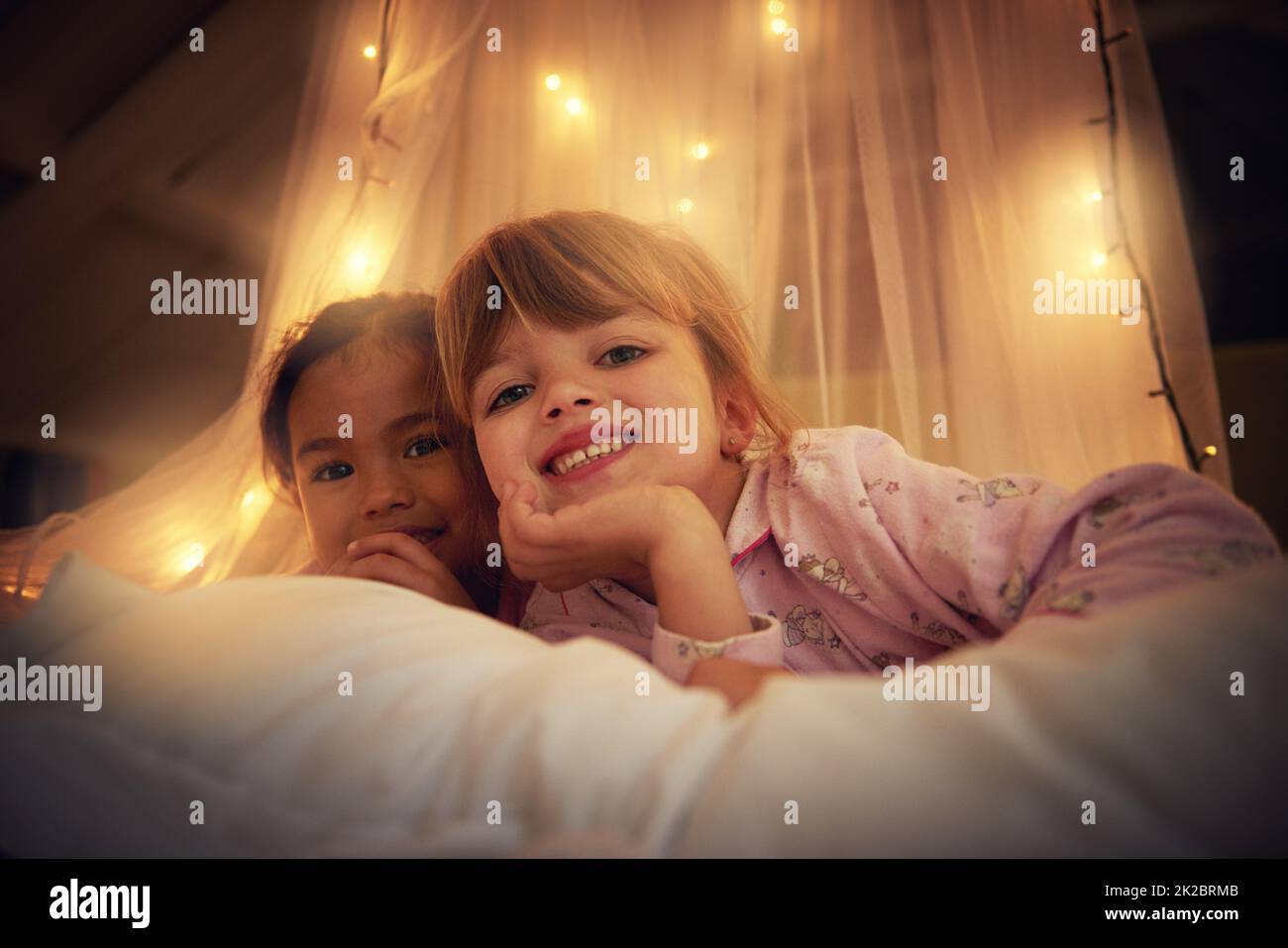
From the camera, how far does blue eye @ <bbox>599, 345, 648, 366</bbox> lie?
0.90 meters

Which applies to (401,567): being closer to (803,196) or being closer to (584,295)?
(584,295)

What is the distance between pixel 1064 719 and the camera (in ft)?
1.25

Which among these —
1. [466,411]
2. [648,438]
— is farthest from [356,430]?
[648,438]

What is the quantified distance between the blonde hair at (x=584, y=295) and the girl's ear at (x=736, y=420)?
11 millimetres

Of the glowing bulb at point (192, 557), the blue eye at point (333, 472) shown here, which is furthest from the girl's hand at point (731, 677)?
the glowing bulb at point (192, 557)

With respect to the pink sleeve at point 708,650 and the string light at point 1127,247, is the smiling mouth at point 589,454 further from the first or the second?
the string light at point 1127,247

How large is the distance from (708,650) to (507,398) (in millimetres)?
441

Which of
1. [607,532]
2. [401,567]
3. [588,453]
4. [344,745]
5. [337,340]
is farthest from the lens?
[337,340]

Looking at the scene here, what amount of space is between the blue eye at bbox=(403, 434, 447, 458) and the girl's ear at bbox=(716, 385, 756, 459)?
16.4 inches

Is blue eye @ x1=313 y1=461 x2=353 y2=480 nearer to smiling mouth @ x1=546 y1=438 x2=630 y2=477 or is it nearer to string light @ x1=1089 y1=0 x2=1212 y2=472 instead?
smiling mouth @ x1=546 y1=438 x2=630 y2=477

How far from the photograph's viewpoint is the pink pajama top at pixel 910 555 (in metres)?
0.56

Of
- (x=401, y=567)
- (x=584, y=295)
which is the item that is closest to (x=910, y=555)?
(x=584, y=295)

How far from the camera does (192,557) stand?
1356 millimetres

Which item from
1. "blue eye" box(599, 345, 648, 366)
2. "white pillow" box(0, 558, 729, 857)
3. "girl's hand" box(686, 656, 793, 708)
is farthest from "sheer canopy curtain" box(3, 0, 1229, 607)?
"white pillow" box(0, 558, 729, 857)
